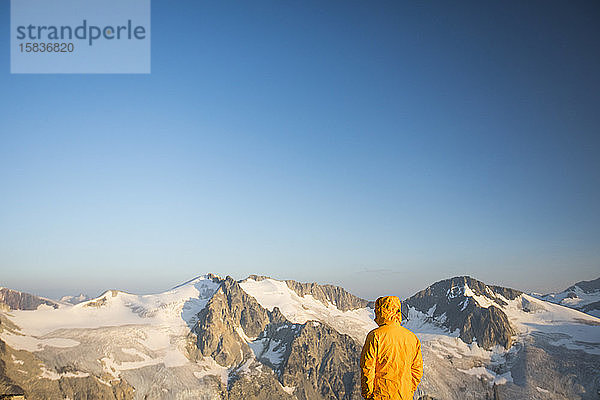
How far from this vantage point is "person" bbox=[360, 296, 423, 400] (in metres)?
7.00

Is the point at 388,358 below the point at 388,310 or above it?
below

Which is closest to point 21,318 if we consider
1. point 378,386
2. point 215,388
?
point 215,388

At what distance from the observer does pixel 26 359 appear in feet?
527

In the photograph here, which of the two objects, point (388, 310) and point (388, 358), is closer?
point (388, 358)

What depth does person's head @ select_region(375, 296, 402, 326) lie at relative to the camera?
24.0 ft

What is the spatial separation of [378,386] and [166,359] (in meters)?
210

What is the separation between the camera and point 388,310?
7.36 metres

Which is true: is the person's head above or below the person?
above

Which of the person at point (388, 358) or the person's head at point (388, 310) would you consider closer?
the person at point (388, 358)

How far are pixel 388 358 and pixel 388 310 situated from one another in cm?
86

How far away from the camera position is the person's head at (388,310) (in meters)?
7.30

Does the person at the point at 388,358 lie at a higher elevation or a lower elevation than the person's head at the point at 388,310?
lower

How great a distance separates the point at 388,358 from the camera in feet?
23.4

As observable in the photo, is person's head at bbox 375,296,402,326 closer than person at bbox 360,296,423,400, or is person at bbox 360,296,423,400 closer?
person at bbox 360,296,423,400
